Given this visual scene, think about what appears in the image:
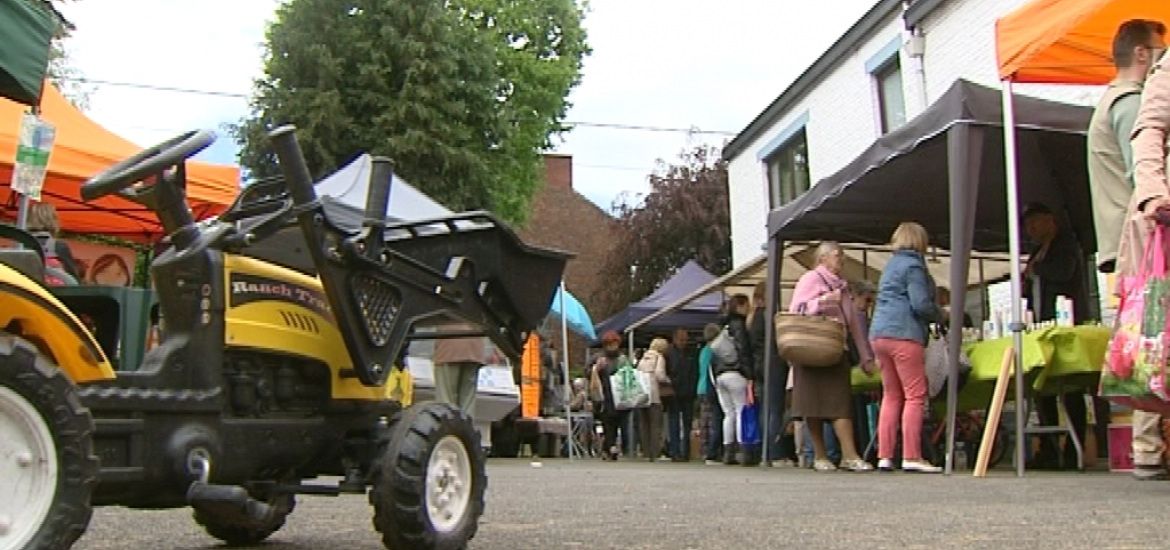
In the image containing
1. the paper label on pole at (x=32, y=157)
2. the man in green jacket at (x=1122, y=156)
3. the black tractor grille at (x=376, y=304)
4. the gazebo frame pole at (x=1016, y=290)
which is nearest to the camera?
the black tractor grille at (x=376, y=304)

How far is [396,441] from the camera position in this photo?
330 cm

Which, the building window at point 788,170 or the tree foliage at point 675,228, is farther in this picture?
the tree foliage at point 675,228

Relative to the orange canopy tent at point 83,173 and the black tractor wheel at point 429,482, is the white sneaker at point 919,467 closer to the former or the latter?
the black tractor wheel at point 429,482

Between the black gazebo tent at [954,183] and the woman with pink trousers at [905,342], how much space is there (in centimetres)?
35

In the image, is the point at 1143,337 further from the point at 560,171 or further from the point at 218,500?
the point at 560,171

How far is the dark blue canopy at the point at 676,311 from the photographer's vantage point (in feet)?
64.9

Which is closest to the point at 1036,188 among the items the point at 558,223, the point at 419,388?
the point at 419,388

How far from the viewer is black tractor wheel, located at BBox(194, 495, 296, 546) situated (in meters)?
3.86

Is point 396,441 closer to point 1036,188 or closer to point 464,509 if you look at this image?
point 464,509

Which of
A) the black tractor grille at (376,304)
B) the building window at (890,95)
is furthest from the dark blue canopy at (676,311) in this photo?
the black tractor grille at (376,304)

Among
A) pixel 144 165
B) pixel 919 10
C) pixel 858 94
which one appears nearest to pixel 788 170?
pixel 858 94

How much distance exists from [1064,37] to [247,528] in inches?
244

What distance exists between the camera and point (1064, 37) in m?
7.86

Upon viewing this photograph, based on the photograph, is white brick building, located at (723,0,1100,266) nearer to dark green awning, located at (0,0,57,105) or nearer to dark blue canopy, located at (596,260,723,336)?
dark blue canopy, located at (596,260,723,336)
